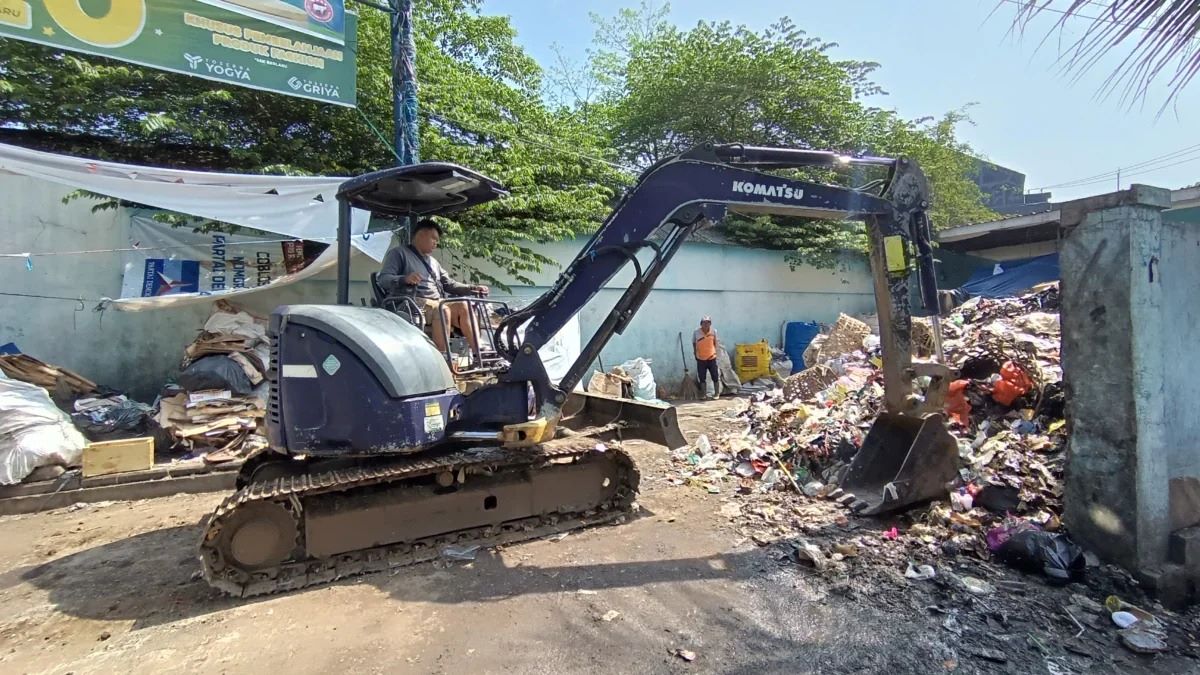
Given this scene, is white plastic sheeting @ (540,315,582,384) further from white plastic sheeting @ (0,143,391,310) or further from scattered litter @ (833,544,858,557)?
scattered litter @ (833,544,858,557)

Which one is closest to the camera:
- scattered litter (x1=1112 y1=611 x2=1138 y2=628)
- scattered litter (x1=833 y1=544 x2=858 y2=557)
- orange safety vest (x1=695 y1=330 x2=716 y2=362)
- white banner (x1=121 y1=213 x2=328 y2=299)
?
scattered litter (x1=1112 y1=611 x2=1138 y2=628)

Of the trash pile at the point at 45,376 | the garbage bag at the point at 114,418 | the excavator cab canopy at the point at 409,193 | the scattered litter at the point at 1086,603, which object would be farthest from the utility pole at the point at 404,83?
the scattered litter at the point at 1086,603

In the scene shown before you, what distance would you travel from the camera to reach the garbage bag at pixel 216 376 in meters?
6.89

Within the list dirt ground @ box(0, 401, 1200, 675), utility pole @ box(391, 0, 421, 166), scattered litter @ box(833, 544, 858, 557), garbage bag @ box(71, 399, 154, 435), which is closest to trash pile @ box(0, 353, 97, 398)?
garbage bag @ box(71, 399, 154, 435)

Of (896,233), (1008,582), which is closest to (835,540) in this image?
(1008,582)

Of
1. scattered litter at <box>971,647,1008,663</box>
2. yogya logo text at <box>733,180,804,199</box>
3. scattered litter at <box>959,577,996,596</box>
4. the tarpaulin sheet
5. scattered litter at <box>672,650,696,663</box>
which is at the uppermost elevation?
the tarpaulin sheet

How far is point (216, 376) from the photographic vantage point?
6914 mm

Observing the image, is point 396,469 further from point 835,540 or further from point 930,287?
point 930,287

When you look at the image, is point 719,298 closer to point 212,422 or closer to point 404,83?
point 404,83

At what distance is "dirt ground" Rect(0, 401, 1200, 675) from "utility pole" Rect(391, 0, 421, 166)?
15.8ft

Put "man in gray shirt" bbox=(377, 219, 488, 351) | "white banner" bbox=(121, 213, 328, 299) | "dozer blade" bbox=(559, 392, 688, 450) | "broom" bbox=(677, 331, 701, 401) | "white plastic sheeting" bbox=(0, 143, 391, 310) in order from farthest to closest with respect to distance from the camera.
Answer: "broom" bbox=(677, 331, 701, 401) < "white banner" bbox=(121, 213, 328, 299) < "white plastic sheeting" bbox=(0, 143, 391, 310) < "dozer blade" bbox=(559, 392, 688, 450) < "man in gray shirt" bbox=(377, 219, 488, 351)

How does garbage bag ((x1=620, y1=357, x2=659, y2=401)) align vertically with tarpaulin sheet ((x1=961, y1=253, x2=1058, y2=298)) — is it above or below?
below

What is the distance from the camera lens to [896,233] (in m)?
4.46

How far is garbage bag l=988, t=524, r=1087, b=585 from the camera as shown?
3.39 m
